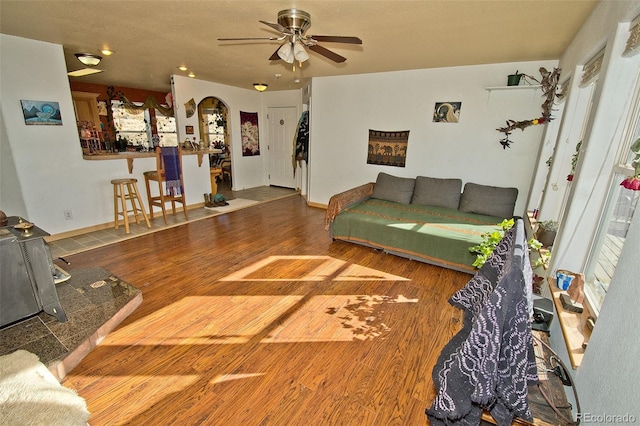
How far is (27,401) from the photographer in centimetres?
123

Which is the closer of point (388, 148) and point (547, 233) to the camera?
point (547, 233)

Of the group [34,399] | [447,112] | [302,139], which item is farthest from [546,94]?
[34,399]

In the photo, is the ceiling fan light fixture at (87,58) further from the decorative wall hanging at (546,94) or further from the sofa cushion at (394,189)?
the decorative wall hanging at (546,94)

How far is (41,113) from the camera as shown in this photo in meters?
3.33

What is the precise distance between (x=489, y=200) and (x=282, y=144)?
4813mm

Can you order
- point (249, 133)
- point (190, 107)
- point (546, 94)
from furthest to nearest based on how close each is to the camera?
point (249, 133) < point (190, 107) < point (546, 94)

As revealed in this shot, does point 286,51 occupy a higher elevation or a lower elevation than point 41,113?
higher

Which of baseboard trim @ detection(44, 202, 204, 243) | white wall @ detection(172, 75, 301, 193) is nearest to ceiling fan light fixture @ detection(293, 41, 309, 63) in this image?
baseboard trim @ detection(44, 202, 204, 243)

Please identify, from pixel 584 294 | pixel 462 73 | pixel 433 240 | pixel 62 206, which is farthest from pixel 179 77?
pixel 584 294

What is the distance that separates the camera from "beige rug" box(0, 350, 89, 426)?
1178mm

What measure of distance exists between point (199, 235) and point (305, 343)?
2.60 meters

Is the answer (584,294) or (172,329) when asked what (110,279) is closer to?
(172,329)

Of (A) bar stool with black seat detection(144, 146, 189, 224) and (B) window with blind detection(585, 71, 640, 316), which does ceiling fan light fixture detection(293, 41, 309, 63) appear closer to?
(B) window with blind detection(585, 71, 640, 316)

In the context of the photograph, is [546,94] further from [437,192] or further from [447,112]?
[437,192]
